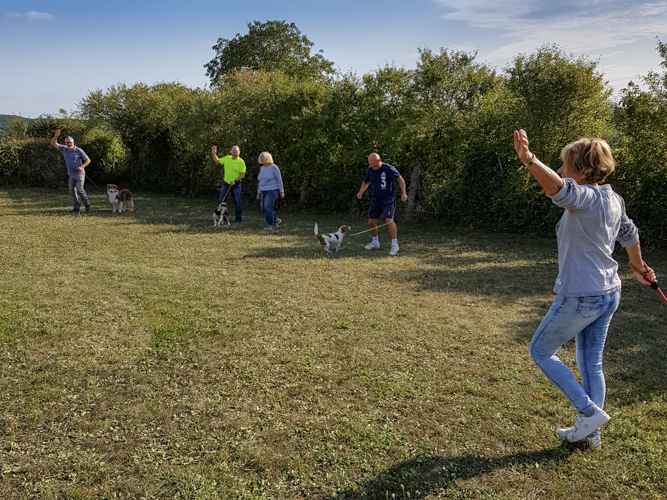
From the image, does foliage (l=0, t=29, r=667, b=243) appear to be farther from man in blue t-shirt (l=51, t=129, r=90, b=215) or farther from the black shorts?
man in blue t-shirt (l=51, t=129, r=90, b=215)

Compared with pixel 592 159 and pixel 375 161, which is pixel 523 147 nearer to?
pixel 592 159

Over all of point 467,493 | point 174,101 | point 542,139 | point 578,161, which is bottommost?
point 467,493

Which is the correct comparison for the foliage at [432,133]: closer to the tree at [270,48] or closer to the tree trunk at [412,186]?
the tree trunk at [412,186]

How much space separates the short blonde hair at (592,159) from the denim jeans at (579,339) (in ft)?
2.30

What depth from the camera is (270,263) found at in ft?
26.4

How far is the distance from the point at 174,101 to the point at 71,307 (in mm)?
16170

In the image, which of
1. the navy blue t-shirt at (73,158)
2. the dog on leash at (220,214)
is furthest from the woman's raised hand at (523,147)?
the navy blue t-shirt at (73,158)

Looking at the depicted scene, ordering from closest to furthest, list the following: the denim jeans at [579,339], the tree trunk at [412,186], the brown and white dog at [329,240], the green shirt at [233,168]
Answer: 1. the denim jeans at [579,339]
2. the brown and white dog at [329,240]
3. the green shirt at [233,168]
4. the tree trunk at [412,186]

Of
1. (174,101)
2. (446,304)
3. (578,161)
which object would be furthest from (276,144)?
(578,161)

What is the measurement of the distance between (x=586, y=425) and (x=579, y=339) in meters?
0.54

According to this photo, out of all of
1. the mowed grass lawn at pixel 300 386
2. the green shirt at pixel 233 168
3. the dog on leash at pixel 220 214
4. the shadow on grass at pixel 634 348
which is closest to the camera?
the mowed grass lawn at pixel 300 386

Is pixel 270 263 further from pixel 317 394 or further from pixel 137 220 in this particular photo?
pixel 137 220

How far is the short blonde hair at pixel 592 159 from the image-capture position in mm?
Result: 2629

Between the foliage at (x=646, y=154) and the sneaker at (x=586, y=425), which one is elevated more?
the foliage at (x=646, y=154)
